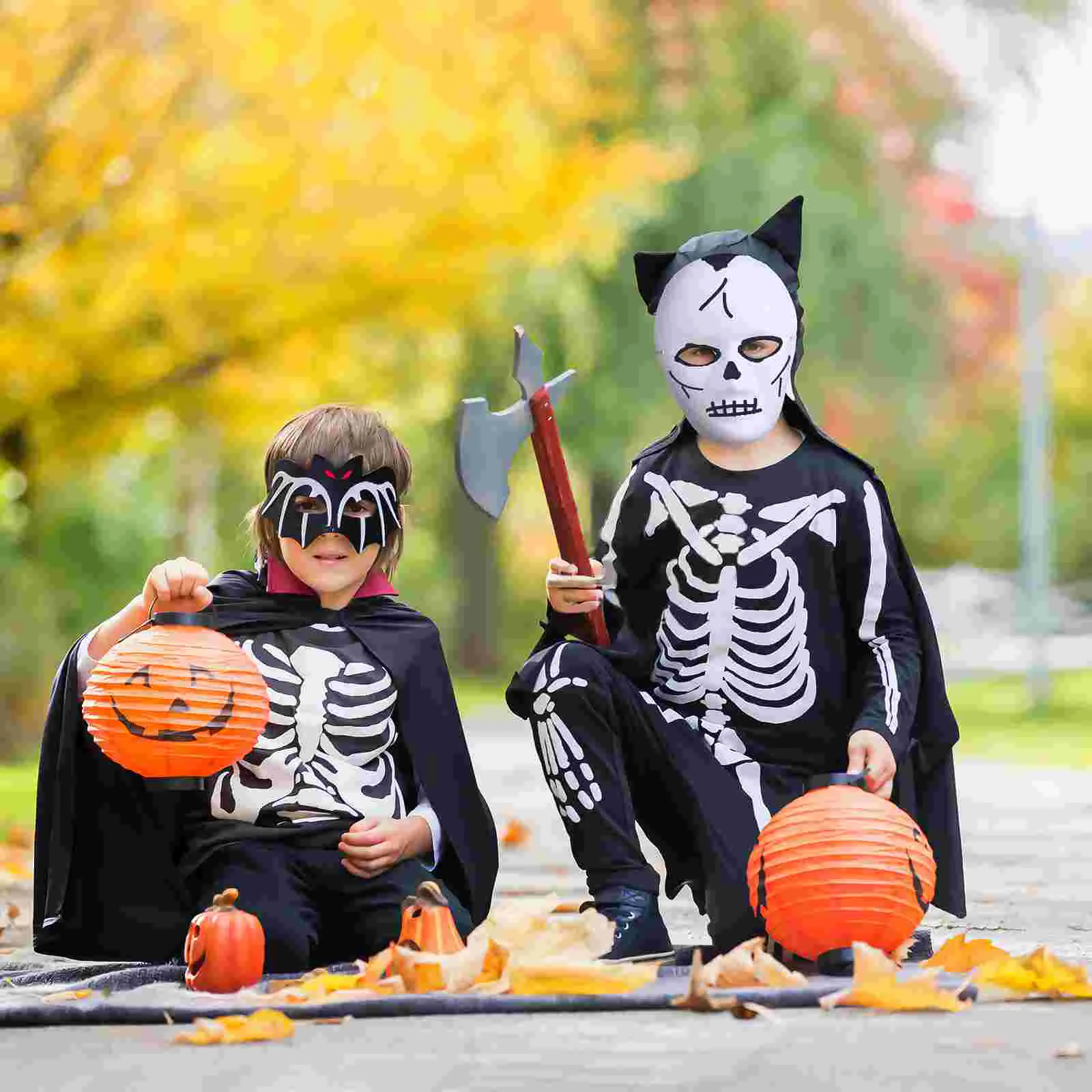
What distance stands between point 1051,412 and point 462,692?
25.6 metres

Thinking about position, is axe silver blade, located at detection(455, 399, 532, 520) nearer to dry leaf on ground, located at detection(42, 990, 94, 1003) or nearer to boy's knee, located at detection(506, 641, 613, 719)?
boy's knee, located at detection(506, 641, 613, 719)

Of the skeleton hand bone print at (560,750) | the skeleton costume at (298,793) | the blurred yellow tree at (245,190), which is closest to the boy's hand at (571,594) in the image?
the skeleton hand bone print at (560,750)

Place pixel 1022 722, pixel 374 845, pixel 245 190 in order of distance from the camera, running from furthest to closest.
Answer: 1. pixel 1022 722
2. pixel 245 190
3. pixel 374 845

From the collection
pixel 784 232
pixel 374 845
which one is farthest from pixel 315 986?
pixel 784 232

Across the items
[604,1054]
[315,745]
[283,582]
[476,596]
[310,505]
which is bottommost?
[604,1054]

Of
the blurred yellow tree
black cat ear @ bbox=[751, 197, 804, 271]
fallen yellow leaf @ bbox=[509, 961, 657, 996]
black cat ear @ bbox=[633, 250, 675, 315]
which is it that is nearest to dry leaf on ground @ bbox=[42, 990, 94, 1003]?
fallen yellow leaf @ bbox=[509, 961, 657, 996]

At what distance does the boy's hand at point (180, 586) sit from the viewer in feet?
14.0

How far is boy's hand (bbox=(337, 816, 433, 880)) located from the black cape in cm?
14

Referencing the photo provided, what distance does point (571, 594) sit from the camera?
15.3 ft

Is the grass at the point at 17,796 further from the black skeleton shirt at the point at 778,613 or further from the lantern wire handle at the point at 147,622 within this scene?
the black skeleton shirt at the point at 778,613

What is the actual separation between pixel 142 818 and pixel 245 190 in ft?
24.2

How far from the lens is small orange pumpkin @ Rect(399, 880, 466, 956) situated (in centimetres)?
406

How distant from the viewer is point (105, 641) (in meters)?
4.53

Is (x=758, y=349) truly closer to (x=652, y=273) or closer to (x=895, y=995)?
(x=652, y=273)
